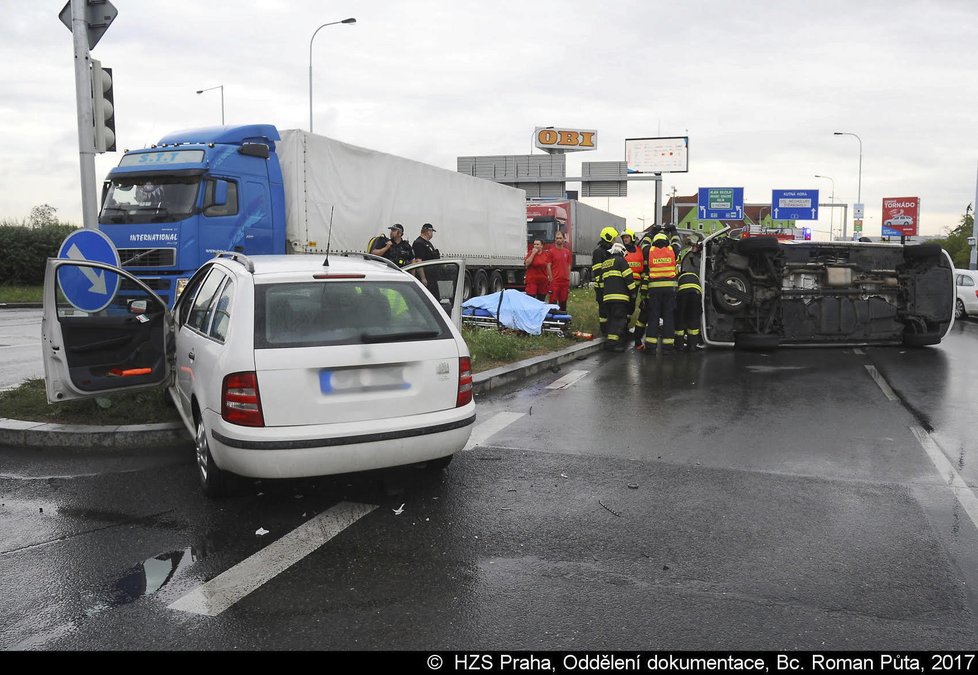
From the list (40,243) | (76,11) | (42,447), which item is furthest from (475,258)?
(40,243)

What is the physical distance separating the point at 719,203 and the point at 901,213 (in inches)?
411

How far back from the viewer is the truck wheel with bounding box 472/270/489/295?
20656 millimetres

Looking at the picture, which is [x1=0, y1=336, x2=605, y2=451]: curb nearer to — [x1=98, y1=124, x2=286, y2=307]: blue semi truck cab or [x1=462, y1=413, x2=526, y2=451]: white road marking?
[x1=462, y1=413, x2=526, y2=451]: white road marking

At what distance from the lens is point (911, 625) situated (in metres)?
3.26

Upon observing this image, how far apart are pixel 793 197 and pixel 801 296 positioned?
4219 cm

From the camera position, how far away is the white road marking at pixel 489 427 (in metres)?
6.47

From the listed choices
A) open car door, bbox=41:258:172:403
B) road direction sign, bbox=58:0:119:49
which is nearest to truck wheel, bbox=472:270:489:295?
road direction sign, bbox=58:0:119:49

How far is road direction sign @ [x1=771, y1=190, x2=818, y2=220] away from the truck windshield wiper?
165ft

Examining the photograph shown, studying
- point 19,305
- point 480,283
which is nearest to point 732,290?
point 480,283

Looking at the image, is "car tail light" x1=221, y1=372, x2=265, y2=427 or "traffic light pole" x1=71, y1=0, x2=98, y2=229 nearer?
"car tail light" x1=221, y1=372, x2=265, y2=427

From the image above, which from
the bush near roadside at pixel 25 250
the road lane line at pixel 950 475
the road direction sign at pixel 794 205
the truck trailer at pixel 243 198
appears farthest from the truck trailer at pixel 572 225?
the road lane line at pixel 950 475

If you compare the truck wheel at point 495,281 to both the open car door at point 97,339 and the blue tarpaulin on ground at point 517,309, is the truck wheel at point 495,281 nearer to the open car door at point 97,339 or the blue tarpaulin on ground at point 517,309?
the blue tarpaulin on ground at point 517,309

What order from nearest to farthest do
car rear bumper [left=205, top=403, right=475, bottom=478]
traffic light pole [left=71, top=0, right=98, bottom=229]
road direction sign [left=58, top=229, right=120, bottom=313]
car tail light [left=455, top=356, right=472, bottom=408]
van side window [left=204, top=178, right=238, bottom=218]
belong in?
car rear bumper [left=205, top=403, right=475, bottom=478]
car tail light [left=455, top=356, right=472, bottom=408]
road direction sign [left=58, top=229, right=120, bottom=313]
traffic light pole [left=71, top=0, right=98, bottom=229]
van side window [left=204, top=178, right=238, bottom=218]

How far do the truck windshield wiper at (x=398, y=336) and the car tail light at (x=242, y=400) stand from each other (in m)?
0.69
